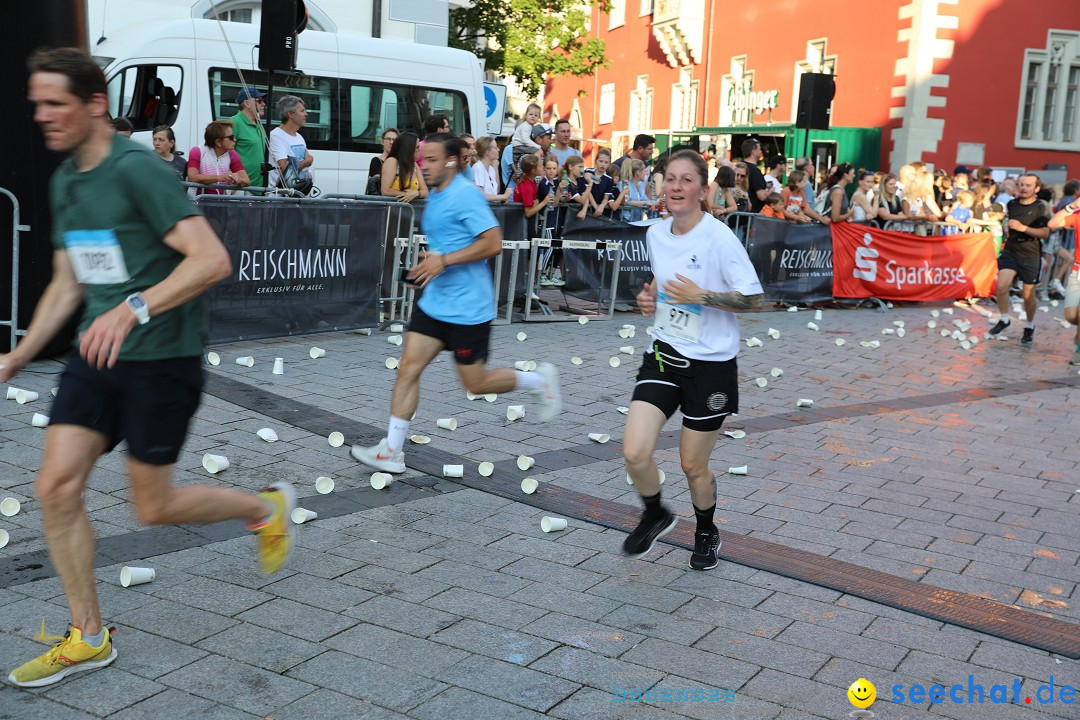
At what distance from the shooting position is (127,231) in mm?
3455

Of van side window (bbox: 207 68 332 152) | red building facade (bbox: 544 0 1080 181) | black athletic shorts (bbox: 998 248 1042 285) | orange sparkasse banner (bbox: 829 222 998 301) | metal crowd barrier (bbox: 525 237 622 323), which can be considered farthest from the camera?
red building facade (bbox: 544 0 1080 181)

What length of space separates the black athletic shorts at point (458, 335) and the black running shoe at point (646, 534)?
158 cm

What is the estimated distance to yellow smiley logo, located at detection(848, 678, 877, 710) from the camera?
3.63 metres

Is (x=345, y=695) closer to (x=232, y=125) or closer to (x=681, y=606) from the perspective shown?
(x=681, y=606)

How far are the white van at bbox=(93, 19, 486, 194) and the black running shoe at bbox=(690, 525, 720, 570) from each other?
10206 millimetres

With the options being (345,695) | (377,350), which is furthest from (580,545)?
(377,350)

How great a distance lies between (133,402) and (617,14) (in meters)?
41.3

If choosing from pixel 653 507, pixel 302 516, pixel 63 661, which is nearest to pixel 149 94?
pixel 302 516

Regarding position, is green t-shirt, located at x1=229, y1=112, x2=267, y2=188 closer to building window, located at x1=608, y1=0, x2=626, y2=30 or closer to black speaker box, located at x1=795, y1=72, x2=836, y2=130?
black speaker box, located at x1=795, y1=72, x2=836, y2=130

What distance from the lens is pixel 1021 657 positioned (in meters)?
4.15

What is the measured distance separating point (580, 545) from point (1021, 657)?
6.16ft

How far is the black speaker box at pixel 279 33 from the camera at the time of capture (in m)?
11.3

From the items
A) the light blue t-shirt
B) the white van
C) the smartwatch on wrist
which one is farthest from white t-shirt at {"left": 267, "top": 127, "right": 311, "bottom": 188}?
the smartwatch on wrist

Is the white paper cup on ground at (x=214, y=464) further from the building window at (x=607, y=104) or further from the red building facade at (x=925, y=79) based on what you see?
the building window at (x=607, y=104)
